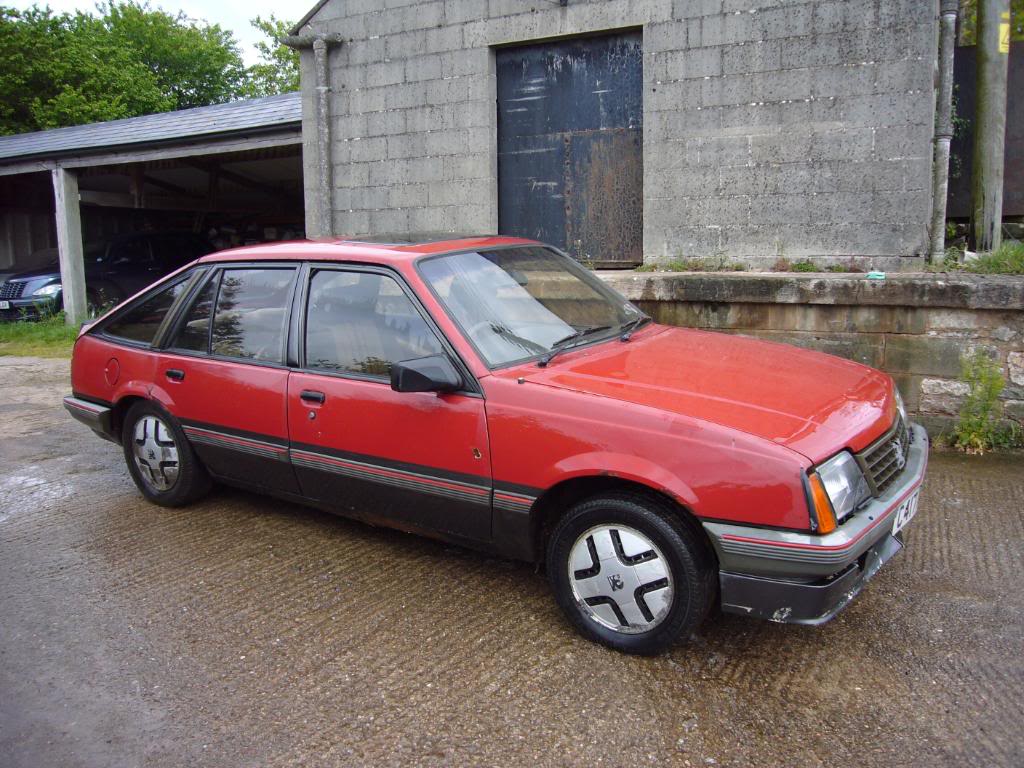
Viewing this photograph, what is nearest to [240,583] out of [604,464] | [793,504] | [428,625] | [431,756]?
[428,625]

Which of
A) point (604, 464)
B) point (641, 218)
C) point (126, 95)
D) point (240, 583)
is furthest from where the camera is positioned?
point (126, 95)

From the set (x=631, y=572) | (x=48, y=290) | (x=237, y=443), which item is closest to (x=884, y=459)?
(x=631, y=572)

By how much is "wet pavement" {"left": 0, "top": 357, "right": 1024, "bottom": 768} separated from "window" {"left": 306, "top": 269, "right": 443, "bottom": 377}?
40.0 inches

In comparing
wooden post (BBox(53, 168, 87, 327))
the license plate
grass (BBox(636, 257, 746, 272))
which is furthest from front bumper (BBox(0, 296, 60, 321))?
the license plate

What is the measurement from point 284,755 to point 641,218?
6.26 meters

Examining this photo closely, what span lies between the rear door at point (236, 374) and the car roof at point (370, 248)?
8cm

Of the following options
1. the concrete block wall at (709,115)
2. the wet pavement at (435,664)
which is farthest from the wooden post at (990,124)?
the wet pavement at (435,664)

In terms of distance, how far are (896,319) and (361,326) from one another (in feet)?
13.3

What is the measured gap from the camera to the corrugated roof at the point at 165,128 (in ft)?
39.5

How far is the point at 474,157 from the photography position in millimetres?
8461

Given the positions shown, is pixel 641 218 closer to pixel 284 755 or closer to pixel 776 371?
pixel 776 371

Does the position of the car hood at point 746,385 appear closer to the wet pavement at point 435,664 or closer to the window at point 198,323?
the wet pavement at point 435,664

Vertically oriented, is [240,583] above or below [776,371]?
below

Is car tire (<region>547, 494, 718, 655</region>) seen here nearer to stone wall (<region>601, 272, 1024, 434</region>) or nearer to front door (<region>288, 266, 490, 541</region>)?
front door (<region>288, 266, 490, 541</region>)
